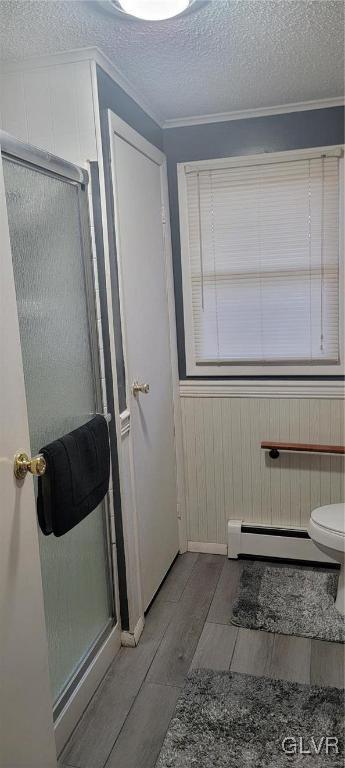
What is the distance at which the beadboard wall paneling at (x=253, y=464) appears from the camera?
2705 mm

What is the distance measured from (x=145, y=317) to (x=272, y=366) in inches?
29.2

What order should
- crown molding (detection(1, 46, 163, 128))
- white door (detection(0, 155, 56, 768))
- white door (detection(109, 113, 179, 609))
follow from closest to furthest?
white door (detection(0, 155, 56, 768)) < crown molding (detection(1, 46, 163, 128)) < white door (detection(109, 113, 179, 609))

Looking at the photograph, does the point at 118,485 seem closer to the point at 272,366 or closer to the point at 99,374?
the point at 99,374

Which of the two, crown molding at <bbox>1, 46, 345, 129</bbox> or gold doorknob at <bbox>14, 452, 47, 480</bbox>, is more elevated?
crown molding at <bbox>1, 46, 345, 129</bbox>

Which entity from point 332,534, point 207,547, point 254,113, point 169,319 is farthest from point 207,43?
point 207,547

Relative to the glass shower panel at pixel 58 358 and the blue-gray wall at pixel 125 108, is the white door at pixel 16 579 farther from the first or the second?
the blue-gray wall at pixel 125 108

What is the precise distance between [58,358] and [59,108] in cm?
87

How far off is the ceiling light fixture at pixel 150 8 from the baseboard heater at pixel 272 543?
2.22m

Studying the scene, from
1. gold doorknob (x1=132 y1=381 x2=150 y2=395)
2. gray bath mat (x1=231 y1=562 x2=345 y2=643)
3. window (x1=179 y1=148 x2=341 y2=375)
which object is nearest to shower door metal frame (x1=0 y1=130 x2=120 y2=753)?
gold doorknob (x1=132 y1=381 x2=150 y2=395)

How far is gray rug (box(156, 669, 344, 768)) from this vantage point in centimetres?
162

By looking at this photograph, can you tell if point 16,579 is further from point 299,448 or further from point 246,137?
point 246,137

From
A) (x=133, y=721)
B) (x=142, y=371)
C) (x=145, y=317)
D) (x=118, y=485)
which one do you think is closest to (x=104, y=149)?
(x=145, y=317)

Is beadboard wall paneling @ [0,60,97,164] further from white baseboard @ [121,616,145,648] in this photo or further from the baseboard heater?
the baseboard heater

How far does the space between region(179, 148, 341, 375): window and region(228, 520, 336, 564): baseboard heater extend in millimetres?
807
